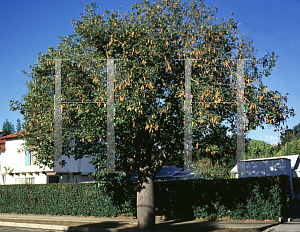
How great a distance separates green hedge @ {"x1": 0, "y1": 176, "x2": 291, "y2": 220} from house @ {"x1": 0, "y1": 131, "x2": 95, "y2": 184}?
314 inches

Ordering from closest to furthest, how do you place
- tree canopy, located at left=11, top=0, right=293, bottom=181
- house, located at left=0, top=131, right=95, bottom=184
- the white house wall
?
tree canopy, located at left=11, top=0, right=293, bottom=181, the white house wall, house, located at left=0, top=131, right=95, bottom=184

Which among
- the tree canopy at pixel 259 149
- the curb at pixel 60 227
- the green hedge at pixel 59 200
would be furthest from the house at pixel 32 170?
the tree canopy at pixel 259 149

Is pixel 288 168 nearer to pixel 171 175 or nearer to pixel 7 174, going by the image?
pixel 171 175

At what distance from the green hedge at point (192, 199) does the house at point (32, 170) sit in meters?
7.97

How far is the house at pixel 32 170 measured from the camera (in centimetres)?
3136

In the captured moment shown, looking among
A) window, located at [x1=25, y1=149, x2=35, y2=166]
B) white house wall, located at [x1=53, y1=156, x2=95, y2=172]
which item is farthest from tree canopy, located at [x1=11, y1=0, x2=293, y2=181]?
window, located at [x1=25, y1=149, x2=35, y2=166]

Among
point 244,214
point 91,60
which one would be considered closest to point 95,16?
point 91,60

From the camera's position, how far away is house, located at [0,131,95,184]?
3136 cm

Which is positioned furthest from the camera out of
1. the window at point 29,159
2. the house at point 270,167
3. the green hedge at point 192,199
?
the window at point 29,159

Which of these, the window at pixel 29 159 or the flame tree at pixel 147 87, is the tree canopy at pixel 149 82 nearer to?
the flame tree at pixel 147 87

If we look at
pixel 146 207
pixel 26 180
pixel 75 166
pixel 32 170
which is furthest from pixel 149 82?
pixel 26 180

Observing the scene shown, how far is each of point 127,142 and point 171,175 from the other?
29154 millimetres

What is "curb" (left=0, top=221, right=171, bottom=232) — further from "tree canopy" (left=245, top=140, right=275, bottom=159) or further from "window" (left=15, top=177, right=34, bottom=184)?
"tree canopy" (left=245, top=140, right=275, bottom=159)

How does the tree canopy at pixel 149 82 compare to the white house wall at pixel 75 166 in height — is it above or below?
above
